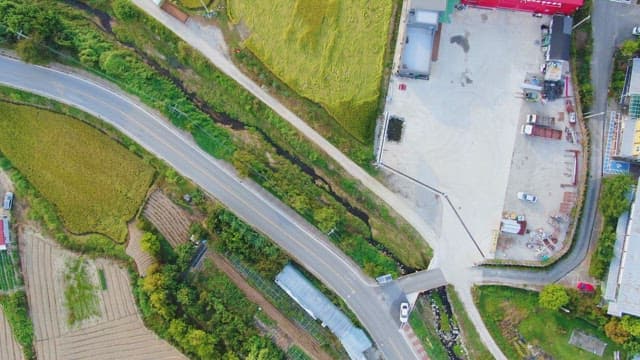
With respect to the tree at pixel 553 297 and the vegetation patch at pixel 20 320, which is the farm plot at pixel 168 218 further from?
the tree at pixel 553 297

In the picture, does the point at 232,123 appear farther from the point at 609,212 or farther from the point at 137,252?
the point at 609,212

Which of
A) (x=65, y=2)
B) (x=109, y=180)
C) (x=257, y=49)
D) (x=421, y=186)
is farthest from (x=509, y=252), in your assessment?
(x=65, y=2)

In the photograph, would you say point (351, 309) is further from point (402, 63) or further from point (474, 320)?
point (402, 63)

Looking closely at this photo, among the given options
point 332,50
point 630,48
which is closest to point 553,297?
point 630,48

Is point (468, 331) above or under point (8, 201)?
under

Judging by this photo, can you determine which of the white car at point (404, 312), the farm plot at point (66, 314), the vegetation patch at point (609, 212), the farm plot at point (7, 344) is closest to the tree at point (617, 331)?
the vegetation patch at point (609, 212)

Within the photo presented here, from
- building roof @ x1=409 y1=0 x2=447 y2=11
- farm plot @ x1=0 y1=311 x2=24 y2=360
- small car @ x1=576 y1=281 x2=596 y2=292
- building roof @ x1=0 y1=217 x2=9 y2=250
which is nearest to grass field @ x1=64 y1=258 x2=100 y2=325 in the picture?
farm plot @ x1=0 y1=311 x2=24 y2=360
